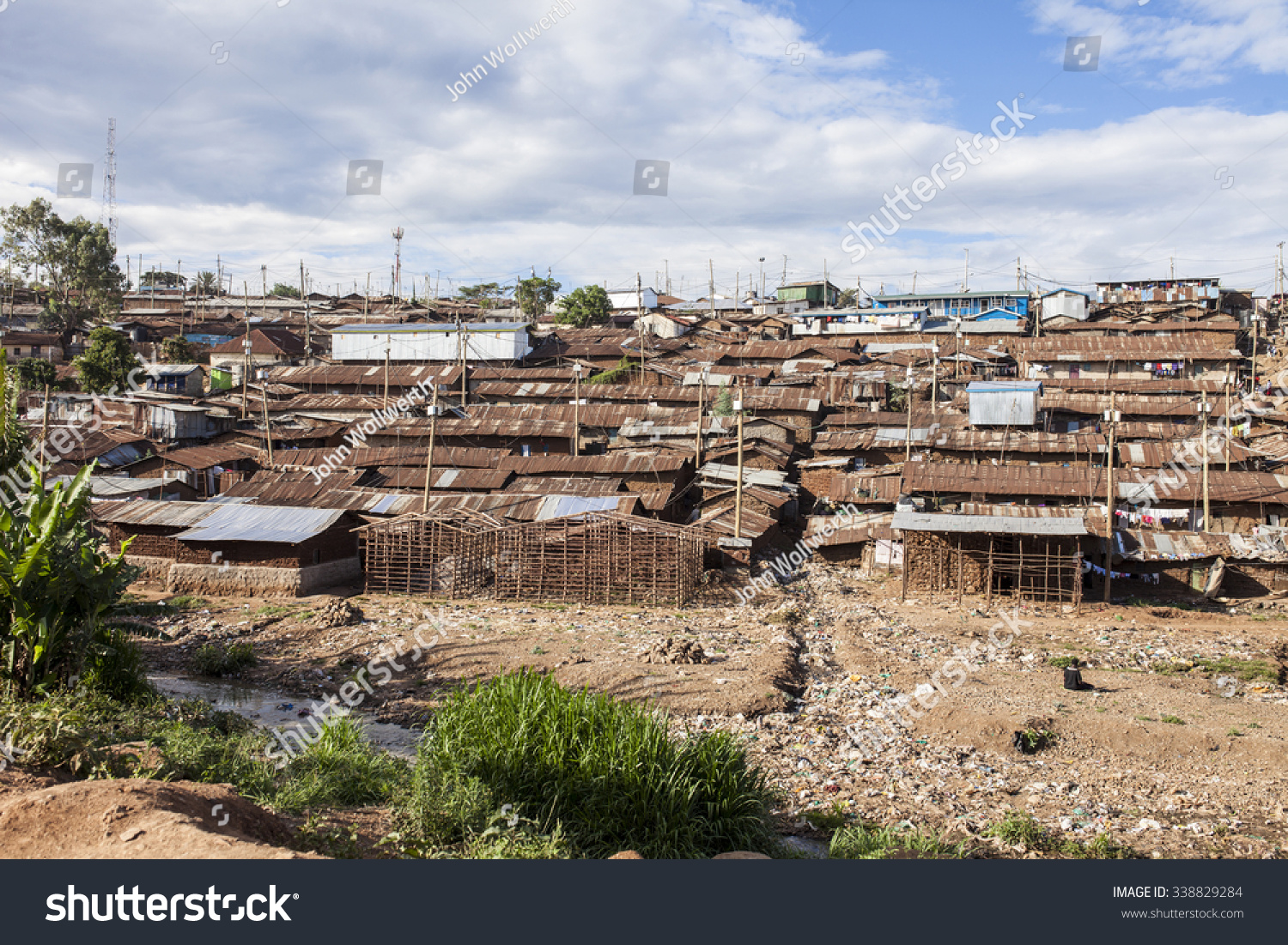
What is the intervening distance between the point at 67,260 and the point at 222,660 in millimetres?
44408

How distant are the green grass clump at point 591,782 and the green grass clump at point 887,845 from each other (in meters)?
0.67

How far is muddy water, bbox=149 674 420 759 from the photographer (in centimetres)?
1221

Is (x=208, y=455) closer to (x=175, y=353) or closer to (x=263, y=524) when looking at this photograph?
(x=263, y=524)

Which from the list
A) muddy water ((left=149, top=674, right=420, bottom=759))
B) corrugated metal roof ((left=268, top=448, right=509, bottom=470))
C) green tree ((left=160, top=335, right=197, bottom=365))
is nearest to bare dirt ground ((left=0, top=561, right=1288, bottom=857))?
muddy water ((left=149, top=674, right=420, bottom=759))

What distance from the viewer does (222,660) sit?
1542 cm

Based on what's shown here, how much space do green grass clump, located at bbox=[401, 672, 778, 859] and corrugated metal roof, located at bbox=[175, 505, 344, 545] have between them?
14178 millimetres

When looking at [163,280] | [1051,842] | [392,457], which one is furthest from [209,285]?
[1051,842]

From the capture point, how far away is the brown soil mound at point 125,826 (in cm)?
516

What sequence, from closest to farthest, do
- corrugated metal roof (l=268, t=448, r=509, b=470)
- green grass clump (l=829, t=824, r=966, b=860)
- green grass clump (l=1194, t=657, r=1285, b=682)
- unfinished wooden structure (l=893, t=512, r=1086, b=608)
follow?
green grass clump (l=829, t=824, r=966, b=860), green grass clump (l=1194, t=657, r=1285, b=682), unfinished wooden structure (l=893, t=512, r=1086, b=608), corrugated metal roof (l=268, t=448, r=509, b=470)

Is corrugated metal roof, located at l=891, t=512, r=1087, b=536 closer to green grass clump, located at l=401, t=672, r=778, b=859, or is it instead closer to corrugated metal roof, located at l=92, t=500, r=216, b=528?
green grass clump, located at l=401, t=672, r=778, b=859

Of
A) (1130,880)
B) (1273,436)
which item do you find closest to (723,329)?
(1273,436)

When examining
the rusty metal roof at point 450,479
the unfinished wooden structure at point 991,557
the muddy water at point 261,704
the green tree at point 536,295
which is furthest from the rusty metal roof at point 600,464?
the green tree at point 536,295

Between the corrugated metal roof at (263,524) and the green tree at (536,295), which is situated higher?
the green tree at (536,295)

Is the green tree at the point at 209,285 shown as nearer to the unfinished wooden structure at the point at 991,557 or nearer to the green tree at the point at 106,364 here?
the green tree at the point at 106,364
